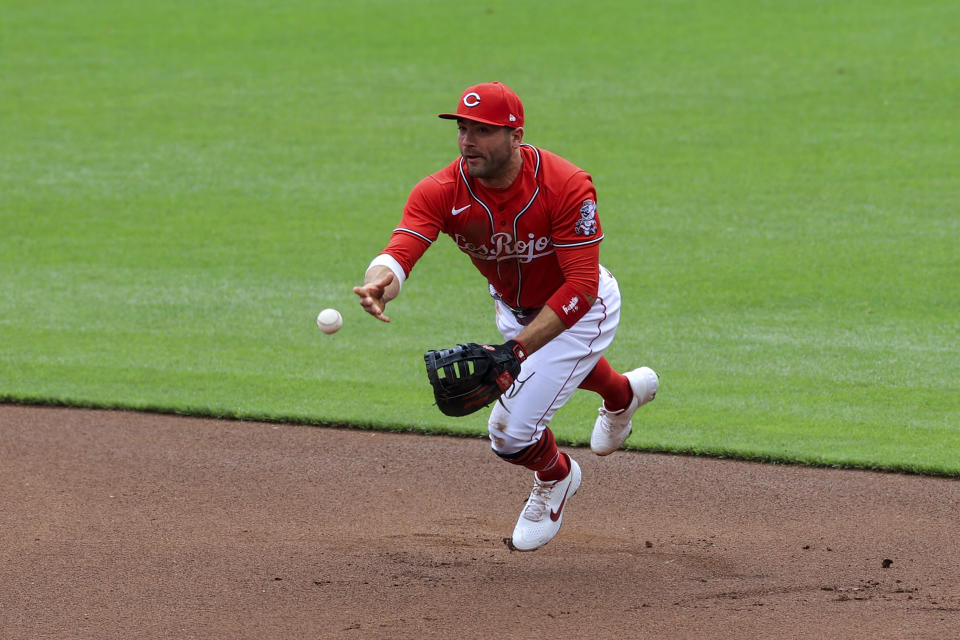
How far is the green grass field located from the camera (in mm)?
8922

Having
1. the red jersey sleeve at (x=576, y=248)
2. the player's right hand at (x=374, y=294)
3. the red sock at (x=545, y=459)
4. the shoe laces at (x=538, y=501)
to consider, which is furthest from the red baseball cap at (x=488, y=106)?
the shoe laces at (x=538, y=501)

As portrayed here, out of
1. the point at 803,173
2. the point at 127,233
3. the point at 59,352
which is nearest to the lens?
the point at 59,352

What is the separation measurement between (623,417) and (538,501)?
3.12 feet

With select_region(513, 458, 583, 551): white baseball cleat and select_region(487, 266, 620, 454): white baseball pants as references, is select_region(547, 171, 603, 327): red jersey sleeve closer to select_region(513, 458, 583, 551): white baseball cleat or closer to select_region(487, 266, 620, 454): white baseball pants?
select_region(487, 266, 620, 454): white baseball pants

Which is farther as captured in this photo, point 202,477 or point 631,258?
point 631,258

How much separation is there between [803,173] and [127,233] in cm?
764

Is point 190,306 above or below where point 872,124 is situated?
below

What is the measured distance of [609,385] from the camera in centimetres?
673

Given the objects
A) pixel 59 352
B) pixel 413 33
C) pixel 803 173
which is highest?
pixel 413 33

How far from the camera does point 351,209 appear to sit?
1341 centimetres

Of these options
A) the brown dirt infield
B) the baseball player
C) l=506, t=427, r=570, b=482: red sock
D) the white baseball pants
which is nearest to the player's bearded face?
the baseball player

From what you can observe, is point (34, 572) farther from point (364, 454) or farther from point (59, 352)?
point (59, 352)

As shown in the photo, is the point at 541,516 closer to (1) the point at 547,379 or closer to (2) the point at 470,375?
(1) the point at 547,379

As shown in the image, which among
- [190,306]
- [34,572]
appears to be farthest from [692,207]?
[34,572]
